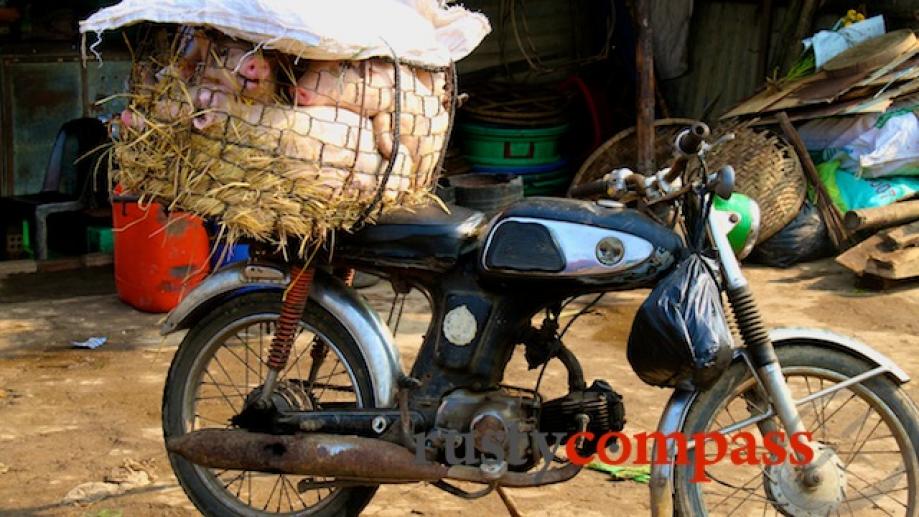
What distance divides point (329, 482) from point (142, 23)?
1.43 m

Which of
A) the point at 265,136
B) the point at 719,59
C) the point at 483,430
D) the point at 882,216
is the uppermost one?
the point at 719,59

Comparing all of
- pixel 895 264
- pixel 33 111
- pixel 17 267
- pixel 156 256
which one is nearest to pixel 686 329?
pixel 156 256

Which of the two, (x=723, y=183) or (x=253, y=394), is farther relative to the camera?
(x=253, y=394)

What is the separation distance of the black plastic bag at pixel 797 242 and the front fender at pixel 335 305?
424 centimetres

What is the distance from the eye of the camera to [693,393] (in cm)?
335

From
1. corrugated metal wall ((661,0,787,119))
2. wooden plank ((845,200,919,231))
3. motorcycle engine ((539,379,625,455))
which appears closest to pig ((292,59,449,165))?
motorcycle engine ((539,379,625,455))

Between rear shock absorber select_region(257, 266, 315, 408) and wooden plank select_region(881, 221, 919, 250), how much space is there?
4.31 metres

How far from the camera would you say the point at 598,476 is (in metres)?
4.35

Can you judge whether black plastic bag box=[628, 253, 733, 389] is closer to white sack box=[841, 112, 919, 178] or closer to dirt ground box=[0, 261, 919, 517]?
dirt ground box=[0, 261, 919, 517]

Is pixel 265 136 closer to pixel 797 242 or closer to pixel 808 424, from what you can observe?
pixel 808 424

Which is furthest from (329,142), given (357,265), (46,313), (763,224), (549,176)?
(549,176)

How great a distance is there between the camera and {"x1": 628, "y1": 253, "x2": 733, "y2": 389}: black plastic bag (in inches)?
124

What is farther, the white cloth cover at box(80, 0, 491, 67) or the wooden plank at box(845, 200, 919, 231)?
the wooden plank at box(845, 200, 919, 231)

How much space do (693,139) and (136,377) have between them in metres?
3.06
